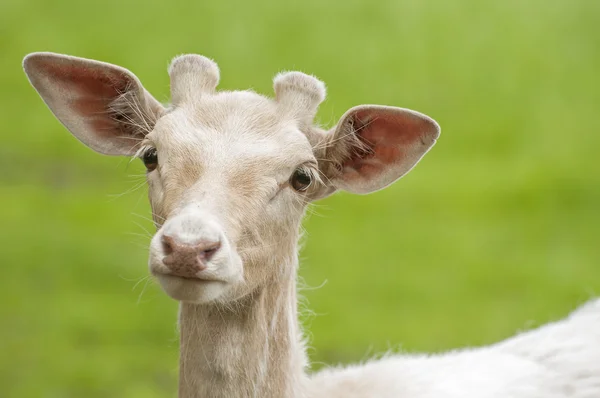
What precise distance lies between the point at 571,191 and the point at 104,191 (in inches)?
236

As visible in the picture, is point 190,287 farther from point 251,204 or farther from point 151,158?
point 151,158

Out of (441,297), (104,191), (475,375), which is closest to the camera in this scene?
(475,375)

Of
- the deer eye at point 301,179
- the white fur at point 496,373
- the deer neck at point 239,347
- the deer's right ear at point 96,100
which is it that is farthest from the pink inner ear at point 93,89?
the white fur at point 496,373

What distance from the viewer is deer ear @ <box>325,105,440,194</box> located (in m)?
4.63

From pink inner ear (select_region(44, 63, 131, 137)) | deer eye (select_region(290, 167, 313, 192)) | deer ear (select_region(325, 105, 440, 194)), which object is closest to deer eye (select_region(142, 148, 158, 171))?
pink inner ear (select_region(44, 63, 131, 137))

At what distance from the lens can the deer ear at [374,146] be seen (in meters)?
4.63

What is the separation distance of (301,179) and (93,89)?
1.16m

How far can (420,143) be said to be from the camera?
4660 millimetres

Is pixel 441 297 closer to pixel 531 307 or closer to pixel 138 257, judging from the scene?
pixel 531 307

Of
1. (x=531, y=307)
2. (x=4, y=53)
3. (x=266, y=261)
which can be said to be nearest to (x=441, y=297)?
(x=531, y=307)

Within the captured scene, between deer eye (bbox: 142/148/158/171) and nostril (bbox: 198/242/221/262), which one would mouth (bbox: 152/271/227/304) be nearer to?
nostril (bbox: 198/242/221/262)

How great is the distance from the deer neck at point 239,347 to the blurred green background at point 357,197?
13.4ft

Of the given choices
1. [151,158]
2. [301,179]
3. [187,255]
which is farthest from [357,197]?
[187,255]

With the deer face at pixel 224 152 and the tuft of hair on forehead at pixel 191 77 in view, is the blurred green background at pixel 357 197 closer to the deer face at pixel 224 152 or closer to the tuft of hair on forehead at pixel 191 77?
the deer face at pixel 224 152
